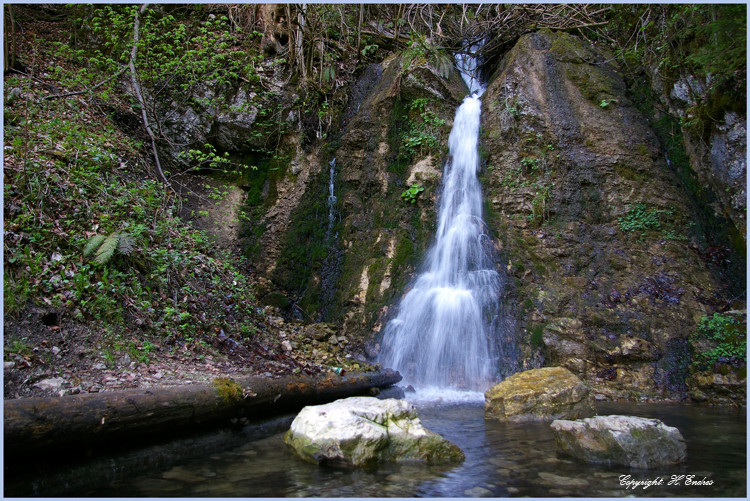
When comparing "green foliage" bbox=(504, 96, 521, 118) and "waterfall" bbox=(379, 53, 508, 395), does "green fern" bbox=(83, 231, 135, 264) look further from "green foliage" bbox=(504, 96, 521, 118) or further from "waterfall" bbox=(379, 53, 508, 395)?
"green foliage" bbox=(504, 96, 521, 118)

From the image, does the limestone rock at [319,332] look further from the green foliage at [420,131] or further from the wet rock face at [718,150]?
the wet rock face at [718,150]

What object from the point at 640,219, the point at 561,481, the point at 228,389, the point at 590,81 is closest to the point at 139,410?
the point at 228,389

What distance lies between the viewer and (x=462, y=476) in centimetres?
337

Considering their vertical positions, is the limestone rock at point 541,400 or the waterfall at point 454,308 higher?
the waterfall at point 454,308

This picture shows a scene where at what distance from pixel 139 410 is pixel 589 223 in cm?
847

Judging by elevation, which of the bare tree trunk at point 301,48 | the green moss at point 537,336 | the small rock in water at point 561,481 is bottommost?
the small rock in water at point 561,481

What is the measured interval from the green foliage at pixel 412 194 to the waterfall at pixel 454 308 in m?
0.58

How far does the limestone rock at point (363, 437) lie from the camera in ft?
11.6

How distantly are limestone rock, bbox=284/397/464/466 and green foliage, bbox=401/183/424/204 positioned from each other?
6562 mm

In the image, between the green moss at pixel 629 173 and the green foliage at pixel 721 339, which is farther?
the green moss at pixel 629 173

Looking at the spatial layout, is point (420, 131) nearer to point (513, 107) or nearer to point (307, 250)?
point (513, 107)

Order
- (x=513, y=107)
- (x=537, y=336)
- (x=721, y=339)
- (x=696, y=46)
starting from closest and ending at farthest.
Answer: (x=721, y=339)
(x=537, y=336)
(x=696, y=46)
(x=513, y=107)

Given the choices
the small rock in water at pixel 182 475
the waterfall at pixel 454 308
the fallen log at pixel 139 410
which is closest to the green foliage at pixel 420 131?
the waterfall at pixel 454 308

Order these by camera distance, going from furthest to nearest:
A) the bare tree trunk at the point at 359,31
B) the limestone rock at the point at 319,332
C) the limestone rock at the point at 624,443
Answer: the bare tree trunk at the point at 359,31
the limestone rock at the point at 319,332
the limestone rock at the point at 624,443
